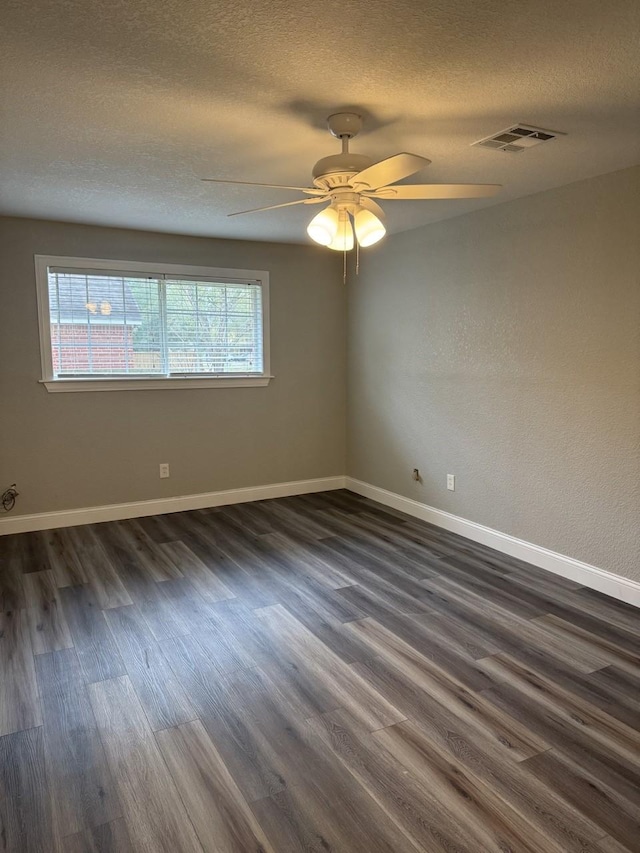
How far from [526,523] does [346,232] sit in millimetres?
2212

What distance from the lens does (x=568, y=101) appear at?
213cm

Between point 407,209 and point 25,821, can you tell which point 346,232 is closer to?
point 407,209

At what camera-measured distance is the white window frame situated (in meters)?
4.16

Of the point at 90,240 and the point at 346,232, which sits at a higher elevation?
the point at 90,240

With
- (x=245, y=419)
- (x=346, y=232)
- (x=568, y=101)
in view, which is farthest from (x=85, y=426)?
(x=568, y=101)

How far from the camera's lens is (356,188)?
91.4 inches

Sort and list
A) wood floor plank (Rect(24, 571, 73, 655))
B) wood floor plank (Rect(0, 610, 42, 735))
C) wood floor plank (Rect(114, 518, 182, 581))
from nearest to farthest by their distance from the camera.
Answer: wood floor plank (Rect(0, 610, 42, 735)) < wood floor plank (Rect(24, 571, 73, 655)) < wood floor plank (Rect(114, 518, 182, 581))

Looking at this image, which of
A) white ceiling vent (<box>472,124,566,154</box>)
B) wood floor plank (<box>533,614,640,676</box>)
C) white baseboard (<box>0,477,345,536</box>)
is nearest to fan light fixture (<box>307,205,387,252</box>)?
white ceiling vent (<box>472,124,566,154</box>)

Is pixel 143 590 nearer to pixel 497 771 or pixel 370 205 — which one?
pixel 497 771

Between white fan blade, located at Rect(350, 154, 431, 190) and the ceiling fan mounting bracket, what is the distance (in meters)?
0.22

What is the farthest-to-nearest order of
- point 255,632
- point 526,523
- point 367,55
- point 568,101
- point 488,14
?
point 526,523 < point 255,632 < point 568,101 < point 367,55 < point 488,14

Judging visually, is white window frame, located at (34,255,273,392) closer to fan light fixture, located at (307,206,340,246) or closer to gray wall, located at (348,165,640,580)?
gray wall, located at (348,165,640,580)

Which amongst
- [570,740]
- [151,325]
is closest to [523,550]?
[570,740]

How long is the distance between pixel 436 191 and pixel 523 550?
2.36m
